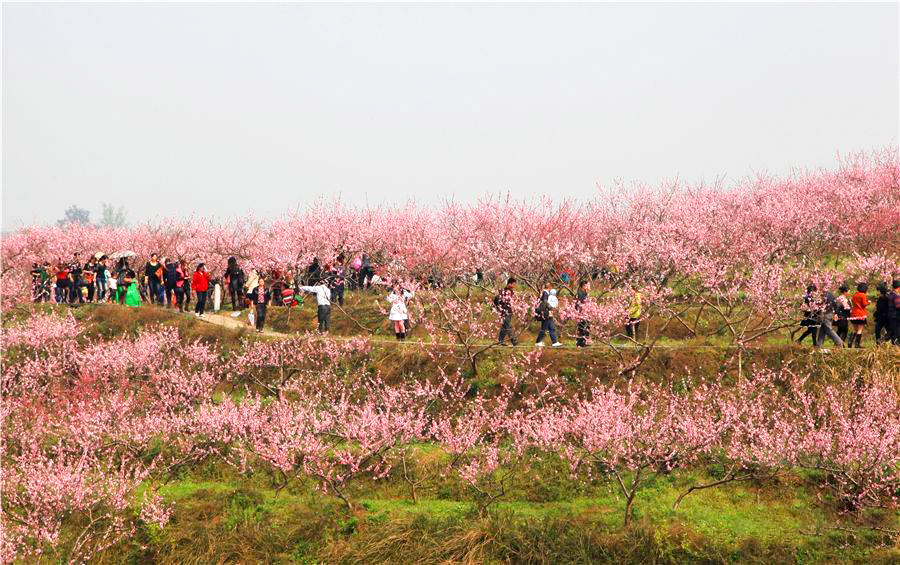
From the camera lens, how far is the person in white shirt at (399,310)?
2478 cm

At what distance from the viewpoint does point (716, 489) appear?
1770cm

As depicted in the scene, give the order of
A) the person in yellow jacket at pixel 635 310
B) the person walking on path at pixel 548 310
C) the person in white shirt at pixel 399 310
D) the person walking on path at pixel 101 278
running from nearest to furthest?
the person walking on path at pixel 548 310 < the person in yellow jacket at pixel 635 310 < the person in white shirt at pixel 399 310 < the person walking on path at pixel 101 278

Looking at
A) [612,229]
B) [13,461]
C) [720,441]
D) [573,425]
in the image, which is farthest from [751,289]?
[13,461]

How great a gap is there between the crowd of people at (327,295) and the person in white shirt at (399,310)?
36 millimetres

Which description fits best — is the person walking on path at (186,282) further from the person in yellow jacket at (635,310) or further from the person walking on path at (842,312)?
the person walking on path at (842,312)

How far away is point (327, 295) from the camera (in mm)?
25531

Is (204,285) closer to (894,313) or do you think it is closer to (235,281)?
(235,281)

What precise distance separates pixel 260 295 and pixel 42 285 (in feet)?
55.8

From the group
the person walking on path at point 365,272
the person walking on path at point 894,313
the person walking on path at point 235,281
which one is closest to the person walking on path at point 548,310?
the person walking on path at point 894,313

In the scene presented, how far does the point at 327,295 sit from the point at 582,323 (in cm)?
941

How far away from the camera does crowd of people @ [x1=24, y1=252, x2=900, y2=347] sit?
67.6 feet

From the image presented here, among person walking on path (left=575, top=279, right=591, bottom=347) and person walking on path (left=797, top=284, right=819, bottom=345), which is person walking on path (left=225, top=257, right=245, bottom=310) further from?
person walking on path (left=797, top=284, right=819, bottom=345)

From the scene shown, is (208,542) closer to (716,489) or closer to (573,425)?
(573,425)

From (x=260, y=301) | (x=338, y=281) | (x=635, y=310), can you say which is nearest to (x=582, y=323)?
(x=635, y=310)
